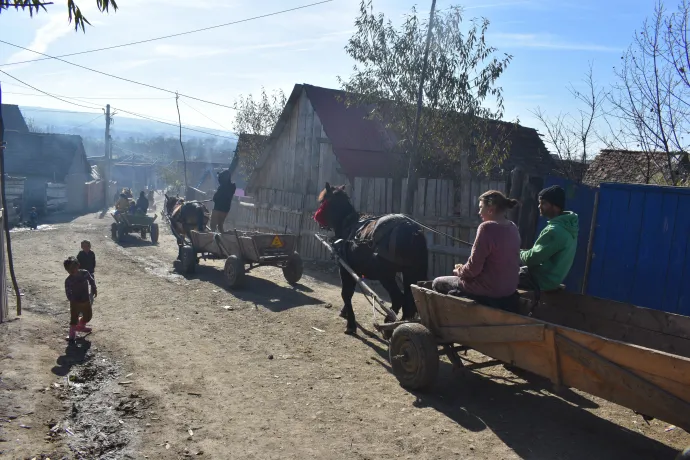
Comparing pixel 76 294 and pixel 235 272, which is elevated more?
pixel 76 294

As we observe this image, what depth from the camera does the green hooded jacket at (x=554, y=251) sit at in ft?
17.8

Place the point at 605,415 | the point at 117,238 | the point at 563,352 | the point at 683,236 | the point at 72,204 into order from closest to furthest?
the point at 563,352, the point at 605,415, the point at 683,236, the point at 117,238, the point at 72,204

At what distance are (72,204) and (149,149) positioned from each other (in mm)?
127351

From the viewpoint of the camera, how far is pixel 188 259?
12844 millimetres

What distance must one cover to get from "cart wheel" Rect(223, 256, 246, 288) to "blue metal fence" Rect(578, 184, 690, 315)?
20.6ft

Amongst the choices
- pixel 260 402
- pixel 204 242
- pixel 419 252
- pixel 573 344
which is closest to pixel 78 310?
pixel 260 402

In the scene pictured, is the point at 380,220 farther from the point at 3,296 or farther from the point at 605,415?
the point at 3,296

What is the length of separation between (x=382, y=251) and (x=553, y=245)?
2.52 m

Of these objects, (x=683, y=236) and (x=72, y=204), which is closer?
(x=683, y=236)

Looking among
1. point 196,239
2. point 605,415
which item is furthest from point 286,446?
point 196,239

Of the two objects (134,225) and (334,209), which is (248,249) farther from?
(134,225)

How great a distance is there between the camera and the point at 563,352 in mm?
4379

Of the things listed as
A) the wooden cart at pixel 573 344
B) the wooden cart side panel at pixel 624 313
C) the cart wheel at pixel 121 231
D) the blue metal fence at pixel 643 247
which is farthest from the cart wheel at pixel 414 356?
the cart wheel at pixel 121 231

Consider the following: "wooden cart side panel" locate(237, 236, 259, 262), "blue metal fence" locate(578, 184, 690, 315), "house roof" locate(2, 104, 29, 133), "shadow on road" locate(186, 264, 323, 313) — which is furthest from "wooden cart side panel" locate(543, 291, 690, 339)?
"house roof" locate(2, 104, 29, 133)
